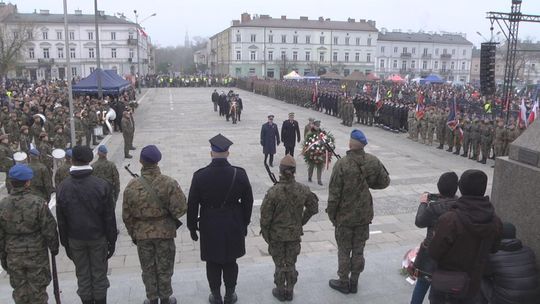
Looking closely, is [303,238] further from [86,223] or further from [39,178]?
[39,178]

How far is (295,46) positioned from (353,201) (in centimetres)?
7973

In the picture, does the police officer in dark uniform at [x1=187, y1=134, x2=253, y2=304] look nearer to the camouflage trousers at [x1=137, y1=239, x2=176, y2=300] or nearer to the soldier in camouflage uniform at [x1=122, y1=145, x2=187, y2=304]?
the soldier in camouflage uniform at [x1=122, y1=145, x2=187, y2=304]

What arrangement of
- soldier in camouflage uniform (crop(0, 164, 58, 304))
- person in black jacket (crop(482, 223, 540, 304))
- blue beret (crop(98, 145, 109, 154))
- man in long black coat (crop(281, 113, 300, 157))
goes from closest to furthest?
person in black jacket (crop(482, 223, 540, 304)), soldier in camouflage uniform (crop(0, 164, 58, 304)), blue beret (crop(98, 145, 109, 154)), man in long black coat (crop(281, 113, 300, 157))

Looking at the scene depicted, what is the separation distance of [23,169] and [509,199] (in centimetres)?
487

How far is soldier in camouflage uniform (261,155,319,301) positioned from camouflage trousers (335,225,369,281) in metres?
0.52

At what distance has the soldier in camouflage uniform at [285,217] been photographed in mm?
4852

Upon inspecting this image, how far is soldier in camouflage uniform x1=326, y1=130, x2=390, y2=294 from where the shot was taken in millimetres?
5156

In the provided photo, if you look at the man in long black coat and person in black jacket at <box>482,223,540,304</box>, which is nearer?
person in black jacket at <box>482,223,540,304</box>

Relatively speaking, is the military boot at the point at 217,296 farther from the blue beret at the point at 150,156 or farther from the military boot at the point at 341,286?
the blue beret at the point at 150,156

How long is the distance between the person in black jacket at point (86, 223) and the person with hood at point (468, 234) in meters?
3.04

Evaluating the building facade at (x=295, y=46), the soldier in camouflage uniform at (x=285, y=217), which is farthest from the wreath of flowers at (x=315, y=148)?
the building facade at (x=295, y=46)

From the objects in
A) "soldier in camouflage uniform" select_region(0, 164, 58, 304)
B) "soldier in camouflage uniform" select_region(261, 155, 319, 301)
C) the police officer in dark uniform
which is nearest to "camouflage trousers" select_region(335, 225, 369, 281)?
"soldier in camouflage uniform" select_region(261, 155, 319, 301)

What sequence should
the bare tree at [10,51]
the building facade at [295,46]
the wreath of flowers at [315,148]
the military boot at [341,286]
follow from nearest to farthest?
the military boot at [341,286] < the wreath of flowers at [315,148] < the bare tree at [10,51] < the building facade at [295,46]

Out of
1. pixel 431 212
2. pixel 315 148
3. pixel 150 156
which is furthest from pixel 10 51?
pixel 431 212
